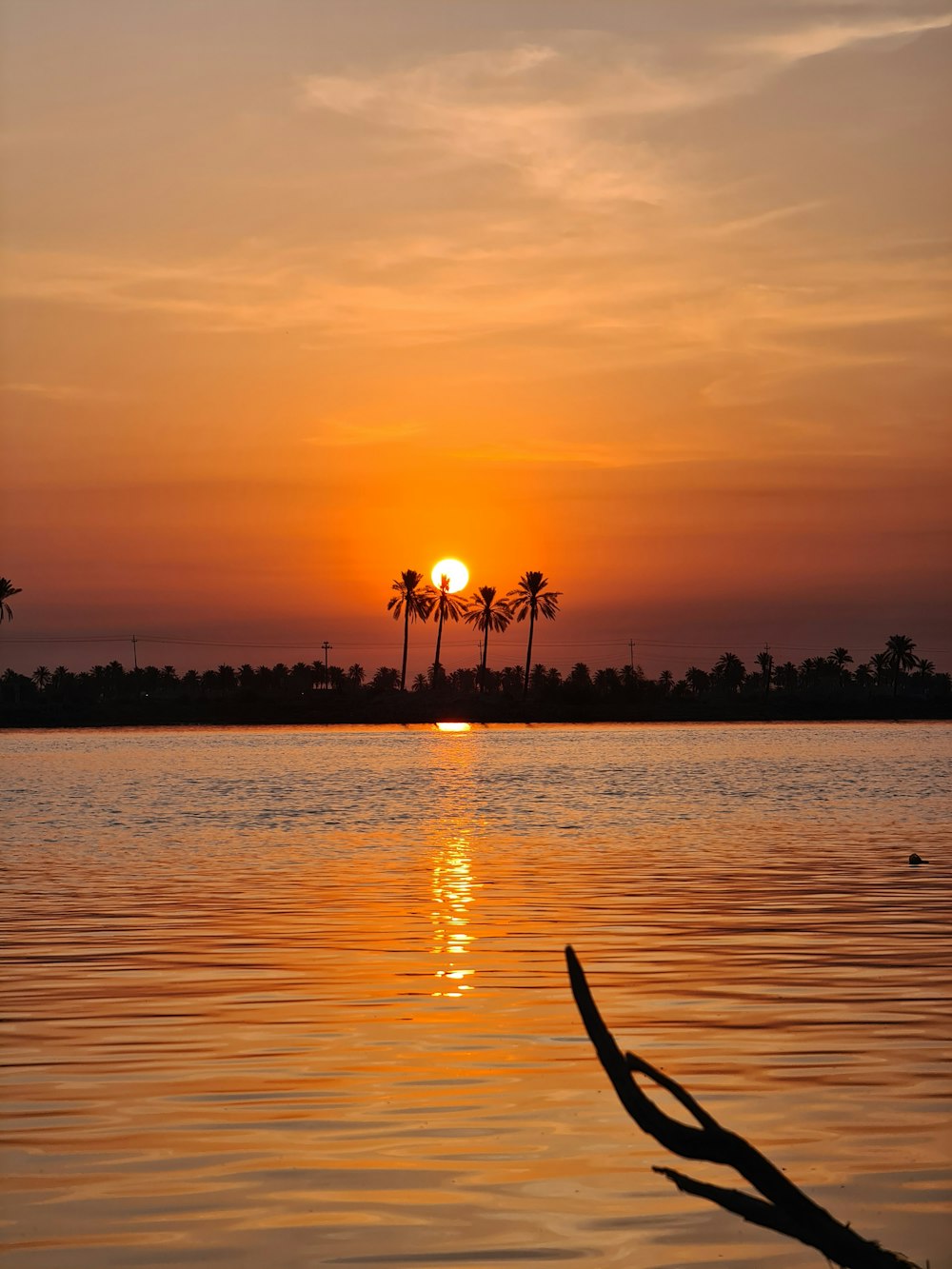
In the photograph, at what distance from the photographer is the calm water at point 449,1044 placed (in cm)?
914

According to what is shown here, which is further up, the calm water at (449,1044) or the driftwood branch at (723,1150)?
the driftwood branch at (723,1150)

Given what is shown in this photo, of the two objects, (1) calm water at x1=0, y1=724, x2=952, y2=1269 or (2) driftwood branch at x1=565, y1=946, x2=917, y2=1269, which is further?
(1) calm water at x1=0, y1=724, x2=952, y2=1269

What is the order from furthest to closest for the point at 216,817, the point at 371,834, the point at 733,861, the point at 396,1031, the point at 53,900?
the point at 216,817 < the point at 371,834 < the point at 733,861 < the point at 53,900 < the point at 396,1031

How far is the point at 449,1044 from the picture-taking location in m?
13.8

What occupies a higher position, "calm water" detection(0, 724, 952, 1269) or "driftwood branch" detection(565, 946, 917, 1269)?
"driftwood branch" detection(565, 946, 917, 1269)

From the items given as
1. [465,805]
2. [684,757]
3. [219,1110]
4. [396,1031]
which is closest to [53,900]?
[396,1031]

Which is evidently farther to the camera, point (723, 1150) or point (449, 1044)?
point (449, 1044)

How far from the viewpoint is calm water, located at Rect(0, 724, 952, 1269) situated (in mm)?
9141

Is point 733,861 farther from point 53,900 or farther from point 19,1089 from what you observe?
point 19,1089

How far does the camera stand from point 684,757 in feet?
295

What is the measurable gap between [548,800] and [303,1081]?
132 ft

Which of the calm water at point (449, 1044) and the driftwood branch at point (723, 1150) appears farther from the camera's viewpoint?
the calm water at point (449, 1044)

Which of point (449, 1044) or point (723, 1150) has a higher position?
point (723, 1150)

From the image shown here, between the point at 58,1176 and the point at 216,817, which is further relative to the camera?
the point at 216,817
